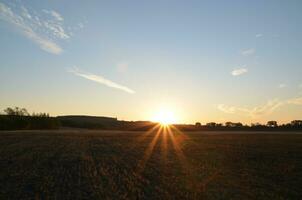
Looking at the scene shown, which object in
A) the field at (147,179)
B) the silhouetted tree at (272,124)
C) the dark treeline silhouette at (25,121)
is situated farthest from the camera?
the silhouetted tree at (272,124)

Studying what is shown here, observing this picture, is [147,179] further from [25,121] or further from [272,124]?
[272,124]

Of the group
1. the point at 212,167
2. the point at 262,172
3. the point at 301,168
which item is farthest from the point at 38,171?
the point at 301,168

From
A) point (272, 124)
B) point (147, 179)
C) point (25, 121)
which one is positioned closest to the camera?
point (147, 179)

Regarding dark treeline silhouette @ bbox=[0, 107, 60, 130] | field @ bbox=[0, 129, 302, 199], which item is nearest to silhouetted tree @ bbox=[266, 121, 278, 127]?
dark treeline silhouette @ bbox=[0, 107, 60, 130]

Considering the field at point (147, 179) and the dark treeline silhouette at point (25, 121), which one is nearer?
the field at point (147, 179)

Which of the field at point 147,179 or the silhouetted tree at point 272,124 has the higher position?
the silhouetted tree at point 272,124

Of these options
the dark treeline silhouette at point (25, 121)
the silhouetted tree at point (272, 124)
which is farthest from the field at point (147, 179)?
the silhouetted tree at point (272, 124)

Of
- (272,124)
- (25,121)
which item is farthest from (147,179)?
(272,124)

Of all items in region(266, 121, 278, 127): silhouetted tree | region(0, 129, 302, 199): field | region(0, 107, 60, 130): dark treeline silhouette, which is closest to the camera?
region(0, 129, 302, 199): field

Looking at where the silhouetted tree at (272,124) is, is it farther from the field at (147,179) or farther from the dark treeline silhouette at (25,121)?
the field at (147,179)

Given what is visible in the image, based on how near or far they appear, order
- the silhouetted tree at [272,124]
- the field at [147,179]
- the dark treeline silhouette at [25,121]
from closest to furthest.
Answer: the field at [147,179], the dark treeline silhouette at [25,121], the silhouetted tree at [272,124]

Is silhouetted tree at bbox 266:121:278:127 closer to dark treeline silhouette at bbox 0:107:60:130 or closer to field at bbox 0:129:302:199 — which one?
dark treeline silhouette at bbox 0:107:60:130

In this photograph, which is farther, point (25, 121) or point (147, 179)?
A: point (25, 121)

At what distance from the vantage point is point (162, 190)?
448 inches
